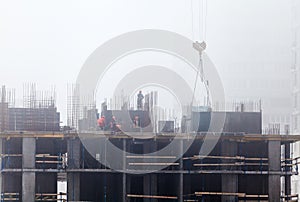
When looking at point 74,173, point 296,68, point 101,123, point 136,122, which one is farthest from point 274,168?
point 296,68

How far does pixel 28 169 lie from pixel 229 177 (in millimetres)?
8018

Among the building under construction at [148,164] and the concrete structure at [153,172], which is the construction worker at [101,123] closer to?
the building under construction at [148,164]

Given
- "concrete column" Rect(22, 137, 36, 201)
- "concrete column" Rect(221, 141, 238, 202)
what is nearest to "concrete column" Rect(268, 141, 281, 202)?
"concrete column" Rect(221, 141, 238, 202)

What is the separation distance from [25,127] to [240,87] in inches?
1630

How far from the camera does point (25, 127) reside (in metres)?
30.5

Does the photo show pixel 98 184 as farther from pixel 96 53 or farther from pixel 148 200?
pixel 96 53

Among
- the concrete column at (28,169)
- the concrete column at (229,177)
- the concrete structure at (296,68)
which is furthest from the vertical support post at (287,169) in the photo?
the concrete structure at (296,68)

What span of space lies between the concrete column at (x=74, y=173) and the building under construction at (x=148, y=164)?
40mm

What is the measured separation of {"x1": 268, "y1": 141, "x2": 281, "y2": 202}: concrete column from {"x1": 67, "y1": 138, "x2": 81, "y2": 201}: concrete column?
771cm

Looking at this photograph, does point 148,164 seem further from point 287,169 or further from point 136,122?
point 287,169

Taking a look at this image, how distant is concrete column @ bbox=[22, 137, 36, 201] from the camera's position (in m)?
28.3

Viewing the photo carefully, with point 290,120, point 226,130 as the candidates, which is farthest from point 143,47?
point 290,120

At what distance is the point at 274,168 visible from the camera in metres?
28.9

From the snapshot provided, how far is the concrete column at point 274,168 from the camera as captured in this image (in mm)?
28625
